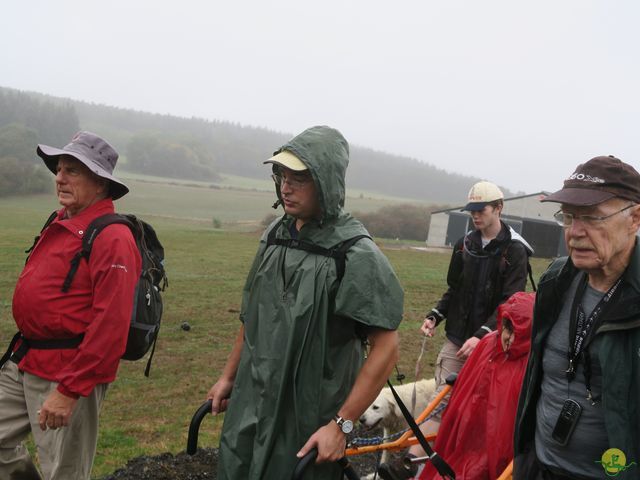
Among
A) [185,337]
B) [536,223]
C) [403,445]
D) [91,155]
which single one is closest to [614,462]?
[403,445]

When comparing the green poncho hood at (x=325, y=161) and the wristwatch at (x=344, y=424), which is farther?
the green poncho hood at (x=325, y=161)

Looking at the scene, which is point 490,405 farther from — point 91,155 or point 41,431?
point 91,155

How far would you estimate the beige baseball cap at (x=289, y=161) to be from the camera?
2.85 metres

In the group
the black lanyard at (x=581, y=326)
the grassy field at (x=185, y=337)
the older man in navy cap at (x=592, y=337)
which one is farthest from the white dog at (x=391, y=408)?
the black lanyard at (x=581, y=326)

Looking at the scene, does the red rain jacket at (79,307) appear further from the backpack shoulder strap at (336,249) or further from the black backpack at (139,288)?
the backpack shoulder strap at (336,249)

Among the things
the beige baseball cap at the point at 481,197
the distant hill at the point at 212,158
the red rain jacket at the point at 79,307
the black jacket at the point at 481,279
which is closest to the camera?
the red rain jacket at the point at 79,307

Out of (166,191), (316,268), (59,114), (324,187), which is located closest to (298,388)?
(316,268)

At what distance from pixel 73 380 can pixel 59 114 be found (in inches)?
5098

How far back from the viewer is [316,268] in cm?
283

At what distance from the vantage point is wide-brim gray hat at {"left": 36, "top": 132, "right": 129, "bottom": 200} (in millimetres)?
3619

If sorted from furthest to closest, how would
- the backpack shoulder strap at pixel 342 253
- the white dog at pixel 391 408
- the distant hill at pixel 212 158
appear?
1. the distant hill at pixel 212 158
2. the white dog at pixel 391 408
3. the backpack shoulder strap at pixel 342 253

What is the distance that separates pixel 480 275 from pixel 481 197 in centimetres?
64

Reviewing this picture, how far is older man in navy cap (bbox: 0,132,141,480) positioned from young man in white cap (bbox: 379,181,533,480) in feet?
8.28

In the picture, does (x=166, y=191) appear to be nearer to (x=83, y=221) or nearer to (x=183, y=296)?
(x=183, y=296)
